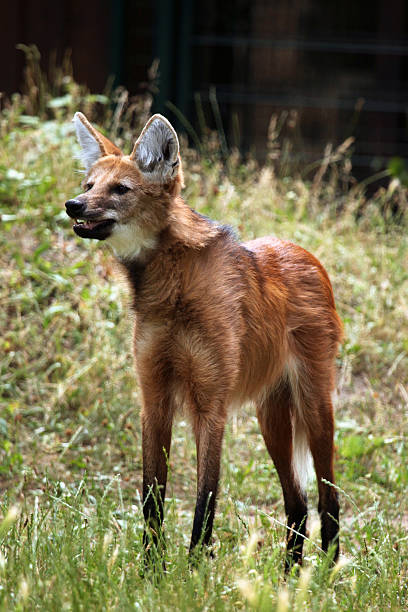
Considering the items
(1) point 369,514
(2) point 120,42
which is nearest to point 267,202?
(2) point 120,42

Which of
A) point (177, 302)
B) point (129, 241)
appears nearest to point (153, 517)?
point (177, 302)

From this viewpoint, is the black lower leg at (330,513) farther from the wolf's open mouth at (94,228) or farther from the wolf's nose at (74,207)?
the wolf's nose at (74,207)

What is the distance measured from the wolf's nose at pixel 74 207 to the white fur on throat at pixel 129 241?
0.44ft

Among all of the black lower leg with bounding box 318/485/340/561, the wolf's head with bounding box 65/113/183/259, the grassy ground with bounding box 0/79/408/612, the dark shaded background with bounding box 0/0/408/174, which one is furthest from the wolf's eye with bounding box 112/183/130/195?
the dark shaded background with bounding box 0/0/408/174

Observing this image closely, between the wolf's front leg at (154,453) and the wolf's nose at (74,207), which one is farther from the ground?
the wolf's nose at (74,207)

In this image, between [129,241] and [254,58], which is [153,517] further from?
[254,58]

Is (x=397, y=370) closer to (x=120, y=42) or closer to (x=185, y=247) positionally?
(x=185, y=247)

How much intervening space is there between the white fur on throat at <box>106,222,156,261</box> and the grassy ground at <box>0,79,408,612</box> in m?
0.50

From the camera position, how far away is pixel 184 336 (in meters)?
2.74

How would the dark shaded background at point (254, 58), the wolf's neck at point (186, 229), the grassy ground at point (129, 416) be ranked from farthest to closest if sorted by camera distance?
the dark shaded background at point (254, 58), the wolf's neck at point (186, 229), the grassy ground at point (129, 416)

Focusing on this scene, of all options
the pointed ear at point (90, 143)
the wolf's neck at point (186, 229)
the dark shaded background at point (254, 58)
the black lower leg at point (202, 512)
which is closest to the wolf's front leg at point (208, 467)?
the black lower leg at point (202, 512)

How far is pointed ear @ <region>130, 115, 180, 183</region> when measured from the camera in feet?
8.97

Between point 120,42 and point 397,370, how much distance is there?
13.2 feet

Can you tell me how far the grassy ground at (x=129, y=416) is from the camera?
7.80 feet
